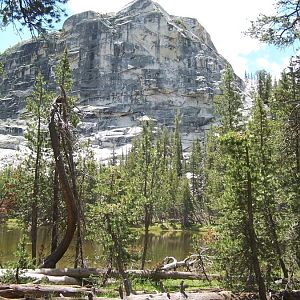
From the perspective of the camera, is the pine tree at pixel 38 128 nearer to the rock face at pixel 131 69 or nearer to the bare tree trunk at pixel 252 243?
the bare tree trunk at pixel 252 243

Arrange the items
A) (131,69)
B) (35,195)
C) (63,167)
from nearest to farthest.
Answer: (63,167) < (35,195) < (131,69)

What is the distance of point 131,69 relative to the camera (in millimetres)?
147875

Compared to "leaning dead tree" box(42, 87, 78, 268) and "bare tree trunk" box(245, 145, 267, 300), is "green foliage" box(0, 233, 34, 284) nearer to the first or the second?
"leaning dead tree" box(42, 87, 78, 268)

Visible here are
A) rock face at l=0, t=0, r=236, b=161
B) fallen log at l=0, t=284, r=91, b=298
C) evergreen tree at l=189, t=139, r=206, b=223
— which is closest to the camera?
fallen log at l=0, t=284, r=91, b=298

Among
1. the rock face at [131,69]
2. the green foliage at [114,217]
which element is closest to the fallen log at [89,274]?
the green foliage at [114,217]

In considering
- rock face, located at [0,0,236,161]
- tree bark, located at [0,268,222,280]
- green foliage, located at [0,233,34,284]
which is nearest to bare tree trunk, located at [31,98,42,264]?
green foliage, located at [0,233,34,284]

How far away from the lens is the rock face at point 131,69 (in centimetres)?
14100

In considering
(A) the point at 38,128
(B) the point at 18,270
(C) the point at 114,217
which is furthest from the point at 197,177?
(B) the point at 18,270

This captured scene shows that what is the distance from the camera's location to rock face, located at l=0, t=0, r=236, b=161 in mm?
141000

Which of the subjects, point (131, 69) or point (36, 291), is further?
point (131, 69)

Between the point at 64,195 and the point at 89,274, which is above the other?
the point at 64,195

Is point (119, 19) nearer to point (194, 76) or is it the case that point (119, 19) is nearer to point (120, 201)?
point (194, 76)

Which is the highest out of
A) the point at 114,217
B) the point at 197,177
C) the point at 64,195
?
the point at 197,177

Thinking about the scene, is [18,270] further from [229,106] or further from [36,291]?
[229,106]
